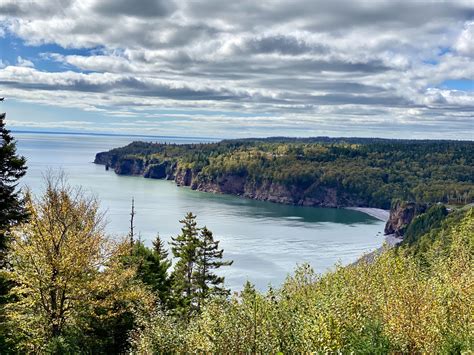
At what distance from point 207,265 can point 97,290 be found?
21854 millimetres

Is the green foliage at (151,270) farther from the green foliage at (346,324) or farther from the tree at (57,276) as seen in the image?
the green foliage at (346,324)

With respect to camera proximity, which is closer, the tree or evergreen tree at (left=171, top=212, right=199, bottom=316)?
the tree

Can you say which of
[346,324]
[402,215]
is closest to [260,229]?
[402,215]

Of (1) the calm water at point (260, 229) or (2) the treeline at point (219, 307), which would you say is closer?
(2) the treeline at point (219, 307)

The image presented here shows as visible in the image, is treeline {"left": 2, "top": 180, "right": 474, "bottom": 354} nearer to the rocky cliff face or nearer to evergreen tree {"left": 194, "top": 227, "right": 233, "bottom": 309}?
evergreen tree {"left": 194, "top": 227, "right": 233, "bottom": 309}

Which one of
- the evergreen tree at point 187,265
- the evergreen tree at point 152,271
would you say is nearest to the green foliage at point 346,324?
the evergreen tree at point 152,271

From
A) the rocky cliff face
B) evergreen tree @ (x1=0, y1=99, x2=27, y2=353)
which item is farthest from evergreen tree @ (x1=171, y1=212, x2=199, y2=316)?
the rocky cliff face

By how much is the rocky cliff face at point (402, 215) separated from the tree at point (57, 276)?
434ft

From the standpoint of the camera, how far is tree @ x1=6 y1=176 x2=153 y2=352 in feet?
75.7

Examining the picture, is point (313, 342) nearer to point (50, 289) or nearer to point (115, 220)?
point (50, 289)

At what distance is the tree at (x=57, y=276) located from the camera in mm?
23078

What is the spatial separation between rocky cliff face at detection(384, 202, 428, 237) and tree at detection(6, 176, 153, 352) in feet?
434

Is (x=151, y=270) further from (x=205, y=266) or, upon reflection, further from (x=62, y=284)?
(x=62, y=284)

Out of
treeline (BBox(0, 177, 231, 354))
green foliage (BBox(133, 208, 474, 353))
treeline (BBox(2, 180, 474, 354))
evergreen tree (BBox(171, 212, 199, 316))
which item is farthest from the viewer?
evergreen tree (BBox(171, 212, 199, 316))
